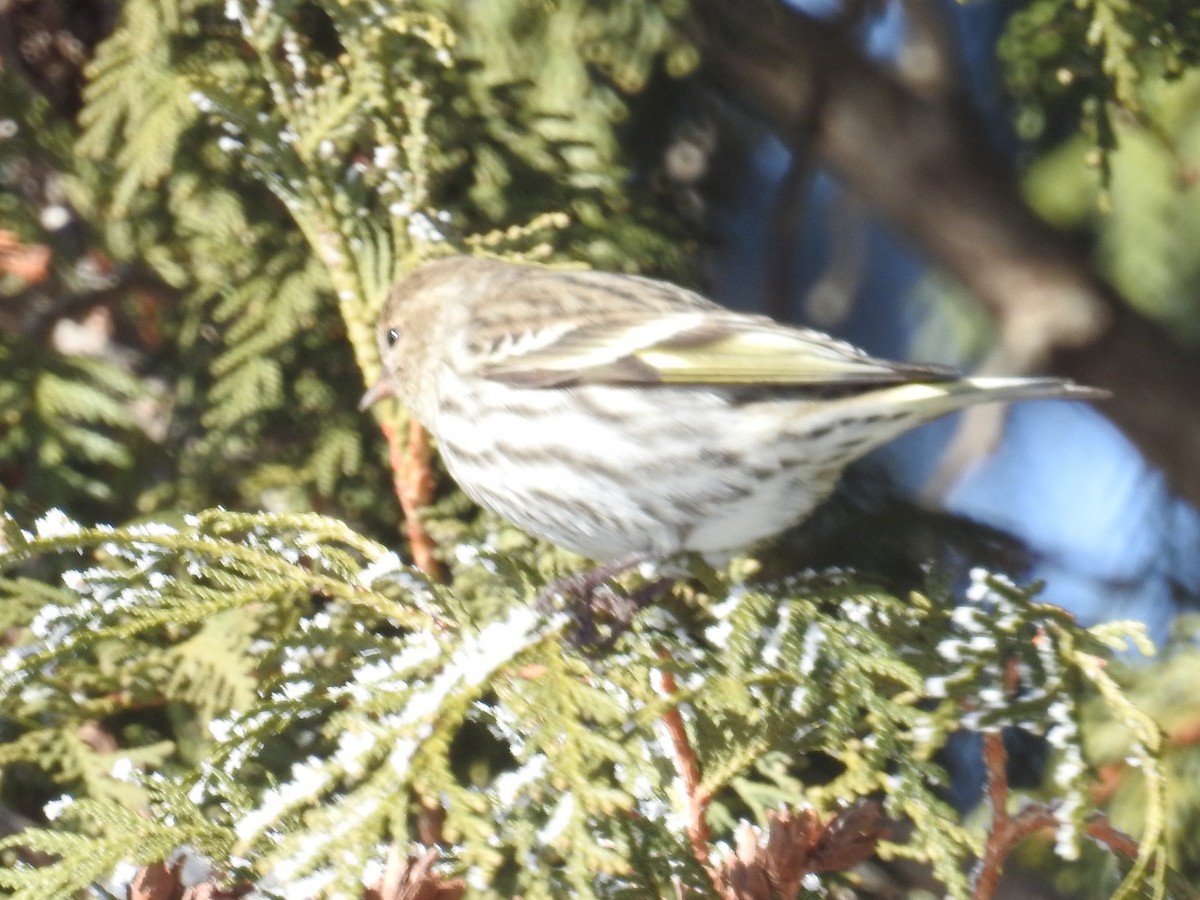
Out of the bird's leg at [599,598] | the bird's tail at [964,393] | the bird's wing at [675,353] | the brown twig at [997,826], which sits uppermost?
the bird's tail at [964,393]

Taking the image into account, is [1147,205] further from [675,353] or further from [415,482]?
[415,482]

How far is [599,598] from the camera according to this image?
1.97m

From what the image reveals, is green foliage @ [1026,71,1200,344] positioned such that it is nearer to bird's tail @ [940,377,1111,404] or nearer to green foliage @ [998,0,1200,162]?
green foliage @ [998,0,1200,162]

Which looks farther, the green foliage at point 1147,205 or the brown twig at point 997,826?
the green foliage at point 1147,205

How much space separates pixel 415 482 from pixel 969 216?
194 centimetres

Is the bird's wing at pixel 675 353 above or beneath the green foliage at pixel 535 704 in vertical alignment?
above

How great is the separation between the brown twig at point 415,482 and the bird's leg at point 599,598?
30 centimetres

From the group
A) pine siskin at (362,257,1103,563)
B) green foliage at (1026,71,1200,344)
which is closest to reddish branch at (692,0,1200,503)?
green foliage at (1026,71,1200,344)

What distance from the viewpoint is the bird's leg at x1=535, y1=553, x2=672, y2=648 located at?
5.87 feet

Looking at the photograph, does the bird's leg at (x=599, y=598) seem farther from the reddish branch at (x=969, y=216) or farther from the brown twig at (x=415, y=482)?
the reddish branch at (x=969, y=216)

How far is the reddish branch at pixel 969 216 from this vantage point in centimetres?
343

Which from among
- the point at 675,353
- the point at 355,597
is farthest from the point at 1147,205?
the point at 355,597

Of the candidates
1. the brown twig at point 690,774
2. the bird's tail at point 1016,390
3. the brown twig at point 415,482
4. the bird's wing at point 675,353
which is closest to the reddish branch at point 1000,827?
the brown twig at point 690,774

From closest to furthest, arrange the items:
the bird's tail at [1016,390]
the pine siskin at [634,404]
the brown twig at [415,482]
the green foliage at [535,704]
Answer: the green foliage at [535,704], the bird's tail at [1016,390], the pine siskin at [634,404], the brown twig at [415,482]
